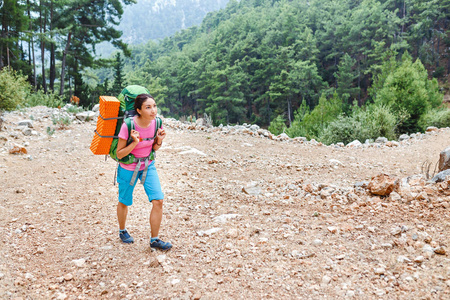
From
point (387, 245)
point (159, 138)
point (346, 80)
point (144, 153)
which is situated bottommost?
point (387, 245)

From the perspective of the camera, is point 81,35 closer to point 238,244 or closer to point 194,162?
point 194,162

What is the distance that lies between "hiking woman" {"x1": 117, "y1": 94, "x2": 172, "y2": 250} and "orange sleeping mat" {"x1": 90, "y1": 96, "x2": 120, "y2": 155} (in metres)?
0.19

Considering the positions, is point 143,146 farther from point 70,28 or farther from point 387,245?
point 70,28

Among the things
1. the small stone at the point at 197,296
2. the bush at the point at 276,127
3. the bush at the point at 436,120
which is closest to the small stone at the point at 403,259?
the small stone at the point at 197,296

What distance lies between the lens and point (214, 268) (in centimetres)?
250

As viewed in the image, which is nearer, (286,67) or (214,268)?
(214,268)

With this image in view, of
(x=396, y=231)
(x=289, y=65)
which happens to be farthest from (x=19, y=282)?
(x=289, y=65)

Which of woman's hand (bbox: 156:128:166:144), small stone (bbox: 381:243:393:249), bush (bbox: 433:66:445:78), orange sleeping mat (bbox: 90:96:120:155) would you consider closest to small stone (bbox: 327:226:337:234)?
small stone (bbox: 381:243:393:249)

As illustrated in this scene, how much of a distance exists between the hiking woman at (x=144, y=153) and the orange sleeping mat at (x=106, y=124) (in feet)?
0.63

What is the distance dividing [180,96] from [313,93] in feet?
81.9

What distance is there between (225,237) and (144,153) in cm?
123

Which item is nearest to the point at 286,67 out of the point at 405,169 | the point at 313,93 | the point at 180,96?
the point at 313,93

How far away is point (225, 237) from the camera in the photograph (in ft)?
9.95

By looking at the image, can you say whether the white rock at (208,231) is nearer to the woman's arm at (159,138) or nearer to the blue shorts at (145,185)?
the blue shorts at (145,185)
